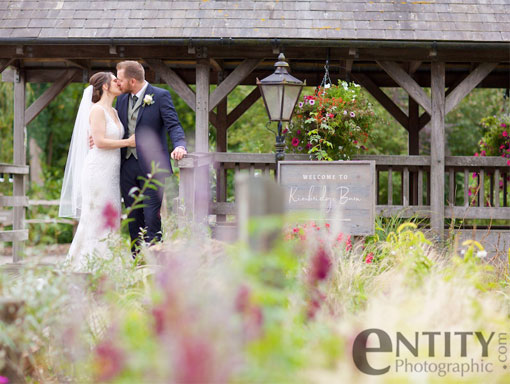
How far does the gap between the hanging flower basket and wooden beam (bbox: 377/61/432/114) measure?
0.66 m

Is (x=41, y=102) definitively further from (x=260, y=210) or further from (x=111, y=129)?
(x=260, y=210)

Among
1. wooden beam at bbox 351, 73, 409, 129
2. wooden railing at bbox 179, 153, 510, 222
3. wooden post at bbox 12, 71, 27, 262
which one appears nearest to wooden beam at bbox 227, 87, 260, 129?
wooden beam at bbox 351, 73, 409, 129

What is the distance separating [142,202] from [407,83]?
380 cm

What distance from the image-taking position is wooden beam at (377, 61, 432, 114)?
27.9ft

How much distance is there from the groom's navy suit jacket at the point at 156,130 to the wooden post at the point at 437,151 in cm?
345

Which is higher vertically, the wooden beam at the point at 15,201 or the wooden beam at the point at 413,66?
the wooden beam at the point at 413,66

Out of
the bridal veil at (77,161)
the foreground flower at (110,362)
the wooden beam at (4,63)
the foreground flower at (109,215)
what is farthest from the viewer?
the wooden beam at (4,63)

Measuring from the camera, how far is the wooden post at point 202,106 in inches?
341

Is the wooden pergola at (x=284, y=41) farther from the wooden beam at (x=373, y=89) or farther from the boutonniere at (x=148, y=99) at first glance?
the boutonniere at (x=148, y=99)

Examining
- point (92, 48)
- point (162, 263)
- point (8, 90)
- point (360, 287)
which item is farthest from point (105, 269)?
point (8, 90)

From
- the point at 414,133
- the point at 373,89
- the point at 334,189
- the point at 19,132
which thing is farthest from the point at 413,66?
the point at 19,132

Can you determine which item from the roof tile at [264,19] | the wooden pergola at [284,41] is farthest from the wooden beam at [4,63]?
the roof tile at [264,19]

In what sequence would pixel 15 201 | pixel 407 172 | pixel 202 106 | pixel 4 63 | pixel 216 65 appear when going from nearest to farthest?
pixel 407 172
pixel 202 106
pixel 4 63
pixel 15 201
pixel 216 65

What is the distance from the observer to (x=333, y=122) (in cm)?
782
